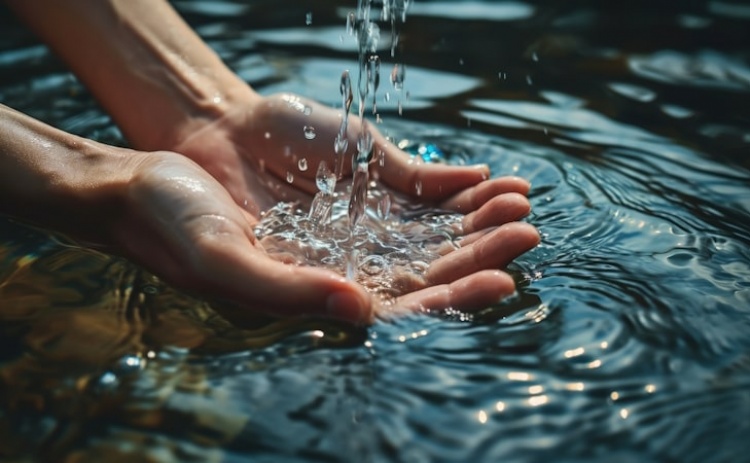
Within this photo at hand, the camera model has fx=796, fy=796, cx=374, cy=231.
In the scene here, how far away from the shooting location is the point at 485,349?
1.72 metres

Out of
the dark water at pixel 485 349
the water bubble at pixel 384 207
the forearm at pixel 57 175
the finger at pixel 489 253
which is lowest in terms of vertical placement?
the dark water at pixel 485 349

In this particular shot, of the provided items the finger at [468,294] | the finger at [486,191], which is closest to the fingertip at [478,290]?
the finger at [468,294]

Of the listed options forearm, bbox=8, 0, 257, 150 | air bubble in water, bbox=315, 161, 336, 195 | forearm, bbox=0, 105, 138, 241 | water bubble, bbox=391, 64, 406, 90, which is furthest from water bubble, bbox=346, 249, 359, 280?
water bubble, bbox=391, 64, 406, 90

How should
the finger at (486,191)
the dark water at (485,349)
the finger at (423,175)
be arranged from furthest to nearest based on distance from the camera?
the finger at (423,175)
the finger at (486,191)
the dark water at (485,349)

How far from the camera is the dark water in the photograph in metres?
1.47

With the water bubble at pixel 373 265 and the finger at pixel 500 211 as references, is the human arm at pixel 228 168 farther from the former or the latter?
the water bubble at pixel 373 265

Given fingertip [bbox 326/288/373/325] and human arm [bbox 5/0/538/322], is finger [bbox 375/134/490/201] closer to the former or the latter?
human arm [bbox 5/0/538/322]

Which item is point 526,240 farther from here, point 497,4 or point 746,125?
point 497,4

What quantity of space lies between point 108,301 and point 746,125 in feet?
8.25

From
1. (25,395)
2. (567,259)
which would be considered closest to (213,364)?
(25,395)

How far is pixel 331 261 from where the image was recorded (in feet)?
6.98

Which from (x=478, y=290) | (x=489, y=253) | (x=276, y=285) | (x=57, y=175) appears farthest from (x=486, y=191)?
(x=57, y=175)

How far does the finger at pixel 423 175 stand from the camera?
2479 mm

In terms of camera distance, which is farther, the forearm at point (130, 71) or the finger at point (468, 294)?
the forearm at point (130, 71)
